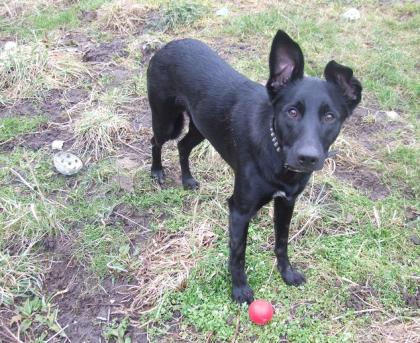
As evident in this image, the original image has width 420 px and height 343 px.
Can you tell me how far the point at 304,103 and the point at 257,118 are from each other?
0.45 meters

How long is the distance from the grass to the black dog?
0.29 meters

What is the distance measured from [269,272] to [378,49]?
387 cm

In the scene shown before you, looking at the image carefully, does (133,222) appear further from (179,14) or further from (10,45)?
(179,14)

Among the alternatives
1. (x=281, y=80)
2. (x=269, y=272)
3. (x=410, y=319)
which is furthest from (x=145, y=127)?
(x=410, y=319)

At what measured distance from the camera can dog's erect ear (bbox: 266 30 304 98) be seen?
2.47 m

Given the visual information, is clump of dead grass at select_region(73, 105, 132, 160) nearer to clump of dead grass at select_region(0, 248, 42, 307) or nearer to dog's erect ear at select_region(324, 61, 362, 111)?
Result: clump of dead grass at select_region(0, 248, 42, 307)

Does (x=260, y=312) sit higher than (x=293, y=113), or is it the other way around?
(x=293, y=113)

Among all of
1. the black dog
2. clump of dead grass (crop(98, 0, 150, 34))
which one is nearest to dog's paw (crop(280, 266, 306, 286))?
the black dog

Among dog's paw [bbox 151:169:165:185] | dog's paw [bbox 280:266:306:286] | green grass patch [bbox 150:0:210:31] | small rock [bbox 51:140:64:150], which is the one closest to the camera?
dog's paw [bbox 280:266:306:286]

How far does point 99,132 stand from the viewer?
450 cm

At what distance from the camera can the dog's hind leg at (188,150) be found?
3893mm

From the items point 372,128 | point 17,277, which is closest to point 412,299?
point 372,128

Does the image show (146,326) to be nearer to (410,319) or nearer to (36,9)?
(410,319)

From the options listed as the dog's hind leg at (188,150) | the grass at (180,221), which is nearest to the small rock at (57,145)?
the grass at (180,221)
